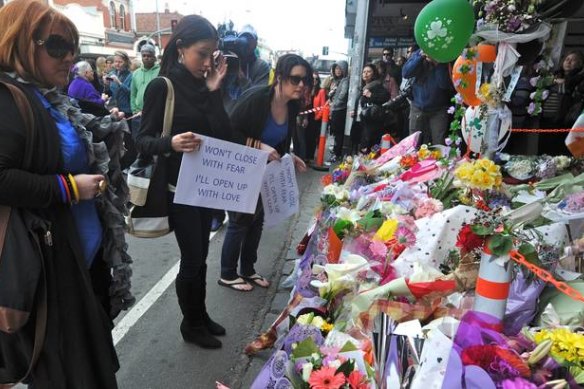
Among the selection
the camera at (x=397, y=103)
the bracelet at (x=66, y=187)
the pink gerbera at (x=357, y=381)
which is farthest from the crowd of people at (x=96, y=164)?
the camera at (x=397, y=103)

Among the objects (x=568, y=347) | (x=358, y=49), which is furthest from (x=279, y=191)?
(x=358, y=49)

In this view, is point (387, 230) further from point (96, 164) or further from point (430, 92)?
point (430, 92)

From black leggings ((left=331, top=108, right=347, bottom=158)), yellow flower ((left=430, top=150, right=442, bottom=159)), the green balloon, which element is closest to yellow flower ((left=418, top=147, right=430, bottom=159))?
yellow flower ((left=430, top=150, right=442, bottom=159))

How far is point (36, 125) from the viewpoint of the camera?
1.40 m

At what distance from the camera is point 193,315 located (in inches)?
104

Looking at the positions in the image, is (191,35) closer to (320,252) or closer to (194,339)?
(320,252)

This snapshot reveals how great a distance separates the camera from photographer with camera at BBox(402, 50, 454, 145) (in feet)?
19.2

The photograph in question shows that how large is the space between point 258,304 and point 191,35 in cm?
200

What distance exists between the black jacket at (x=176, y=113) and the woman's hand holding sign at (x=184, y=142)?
1.3 inches

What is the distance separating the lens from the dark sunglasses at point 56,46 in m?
1.47

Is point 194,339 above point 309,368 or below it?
below

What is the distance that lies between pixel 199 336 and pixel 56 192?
5.12 feet

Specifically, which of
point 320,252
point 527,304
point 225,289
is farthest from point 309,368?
point 225,289

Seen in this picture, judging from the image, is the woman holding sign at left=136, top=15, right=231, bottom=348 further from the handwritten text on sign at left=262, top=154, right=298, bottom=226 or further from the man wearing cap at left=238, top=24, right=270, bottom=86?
the man wearing cap at left=238, top=24, right=270, bottom=86
